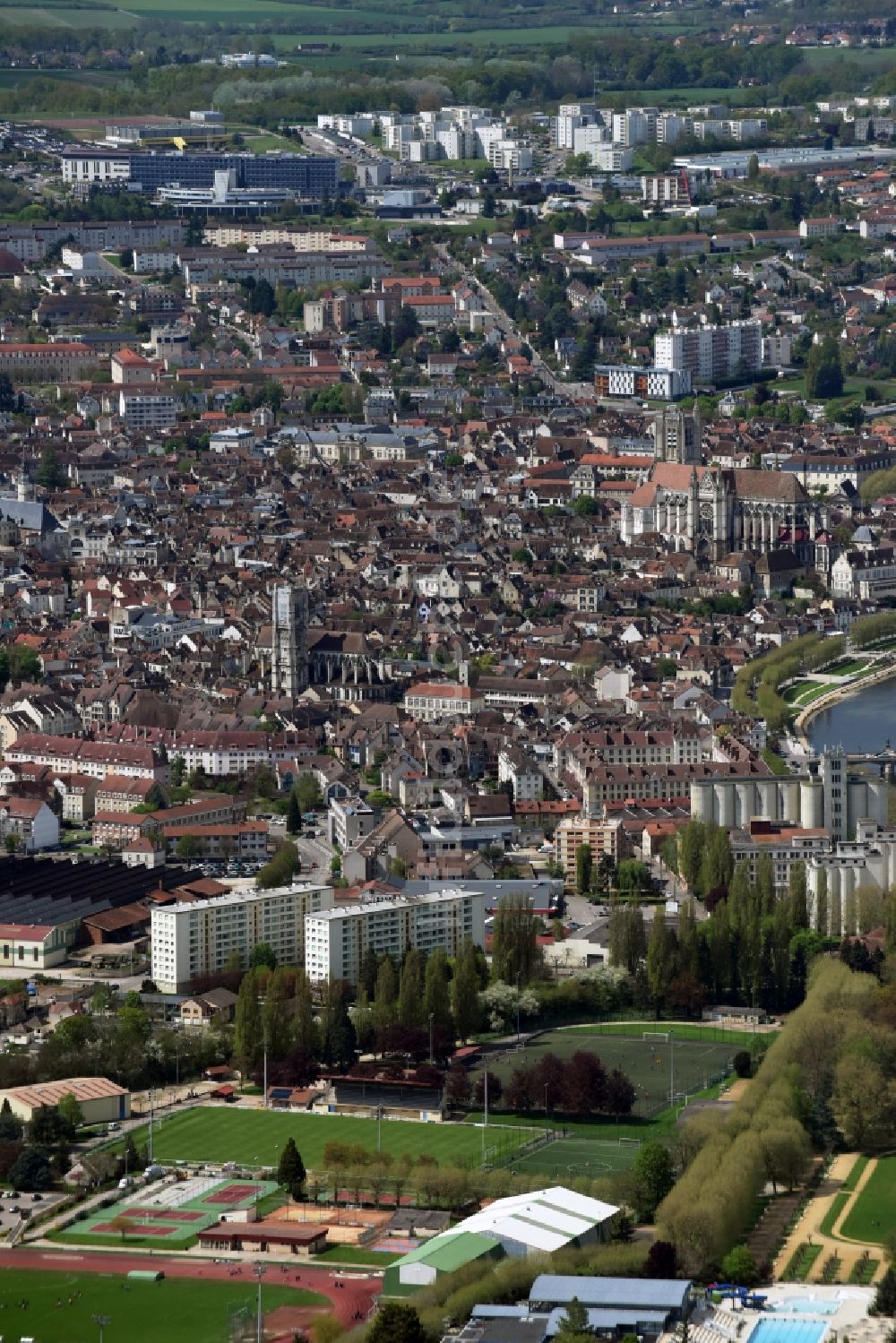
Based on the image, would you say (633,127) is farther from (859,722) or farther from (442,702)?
(442,702)

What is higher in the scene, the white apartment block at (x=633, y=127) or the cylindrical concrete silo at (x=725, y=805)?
the white apartment block at (x=633, y=127)

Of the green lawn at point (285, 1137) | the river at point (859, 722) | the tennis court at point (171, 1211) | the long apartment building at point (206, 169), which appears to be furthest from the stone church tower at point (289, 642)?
the long apartment building at point (206, 169)

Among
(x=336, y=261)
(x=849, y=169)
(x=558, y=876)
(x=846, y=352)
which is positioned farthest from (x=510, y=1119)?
(x=849, y=169)

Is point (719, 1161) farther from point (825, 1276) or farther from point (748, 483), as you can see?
point (748, 483)

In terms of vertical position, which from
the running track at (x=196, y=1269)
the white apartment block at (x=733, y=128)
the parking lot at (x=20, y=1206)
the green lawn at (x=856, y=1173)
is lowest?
the parking lot at (x=20, y=1206)

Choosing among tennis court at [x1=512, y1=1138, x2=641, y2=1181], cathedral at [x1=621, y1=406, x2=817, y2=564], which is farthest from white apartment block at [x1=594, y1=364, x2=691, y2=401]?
tennis court at [x1=512, y1=1138, x2=641, y2=1181]

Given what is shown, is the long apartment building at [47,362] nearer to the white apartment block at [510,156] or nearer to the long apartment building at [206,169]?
the long apartment building at [206,169]
